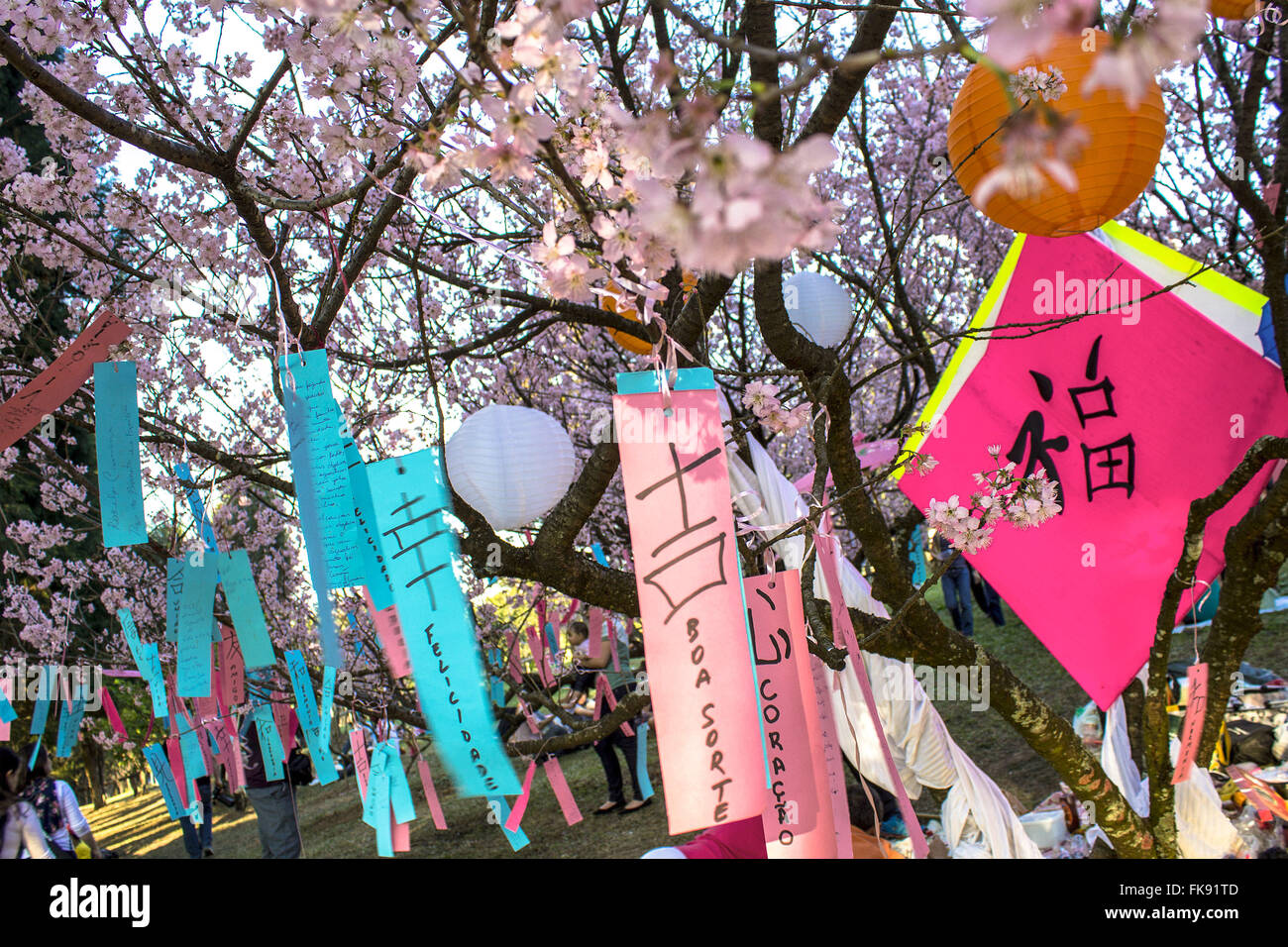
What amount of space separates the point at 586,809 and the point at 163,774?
12.0 feet

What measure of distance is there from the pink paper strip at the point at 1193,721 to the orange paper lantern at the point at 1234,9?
2.06 m

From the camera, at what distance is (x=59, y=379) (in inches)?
84.8

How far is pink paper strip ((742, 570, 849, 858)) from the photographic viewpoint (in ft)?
6.40

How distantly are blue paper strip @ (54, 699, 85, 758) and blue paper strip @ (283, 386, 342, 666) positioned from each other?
12.7ft

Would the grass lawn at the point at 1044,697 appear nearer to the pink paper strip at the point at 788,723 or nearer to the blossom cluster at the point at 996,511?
the blossom cluster at the point at 996,511

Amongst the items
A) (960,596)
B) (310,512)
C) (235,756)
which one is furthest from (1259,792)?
(960,596)

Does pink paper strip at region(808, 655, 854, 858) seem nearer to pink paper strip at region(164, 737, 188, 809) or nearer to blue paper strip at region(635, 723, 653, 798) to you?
pink paper strip at region(164, 737, 188, 809)

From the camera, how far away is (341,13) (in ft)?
3.53

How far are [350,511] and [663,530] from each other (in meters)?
0.79

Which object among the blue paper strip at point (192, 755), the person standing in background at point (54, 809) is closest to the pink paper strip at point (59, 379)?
the person standing in background at point (54, 809)

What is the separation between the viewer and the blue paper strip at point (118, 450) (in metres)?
2.15
